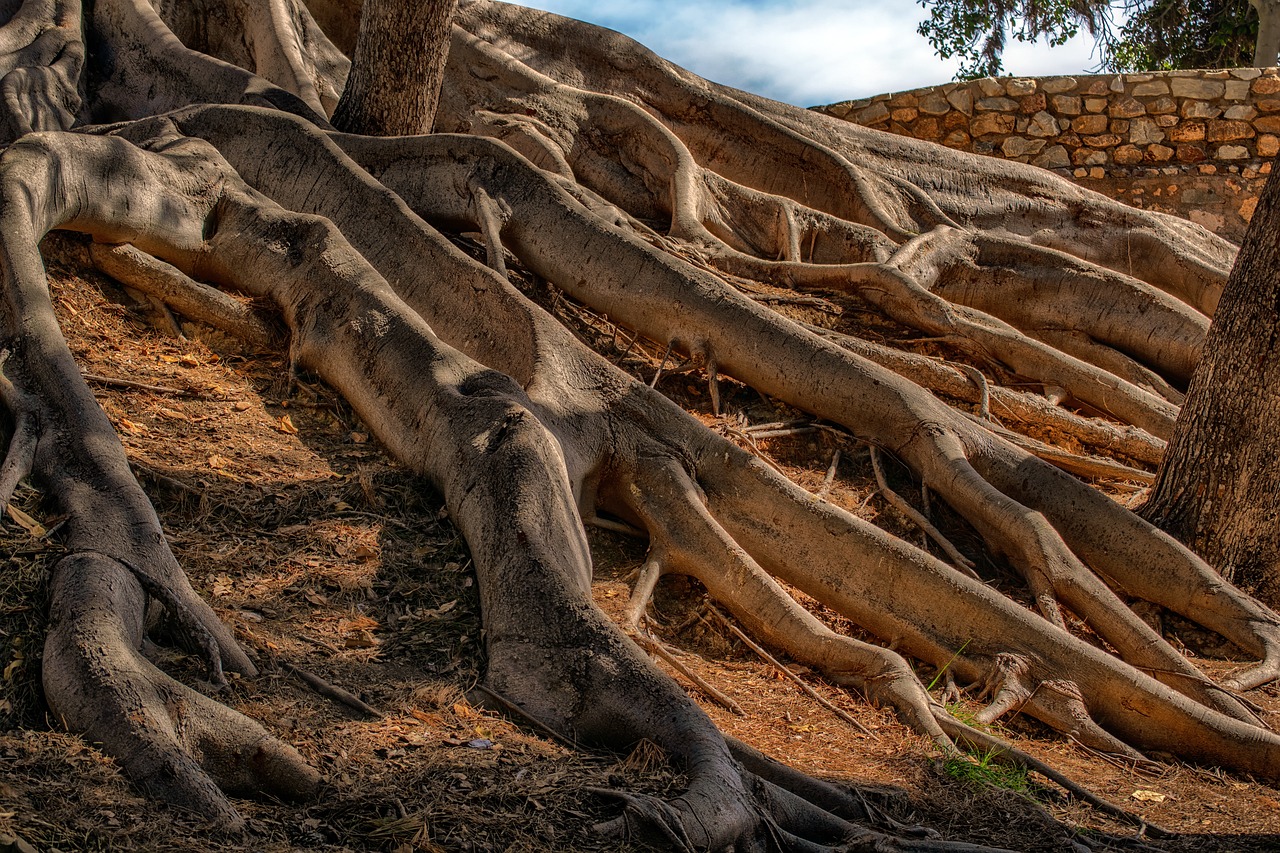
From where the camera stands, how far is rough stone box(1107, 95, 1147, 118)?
1101cm

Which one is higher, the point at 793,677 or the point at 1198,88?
the point at 1198,88

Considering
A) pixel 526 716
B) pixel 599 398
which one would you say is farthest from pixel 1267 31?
pixel 526 716

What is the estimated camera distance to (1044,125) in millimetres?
11102

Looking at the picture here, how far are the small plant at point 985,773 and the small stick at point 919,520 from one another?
1163 mm

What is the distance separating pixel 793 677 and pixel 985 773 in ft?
2.34

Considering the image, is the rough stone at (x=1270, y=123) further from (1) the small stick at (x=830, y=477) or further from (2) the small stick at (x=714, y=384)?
(2) the small stick at (x=714, y=384)

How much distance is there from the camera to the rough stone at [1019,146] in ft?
36.6

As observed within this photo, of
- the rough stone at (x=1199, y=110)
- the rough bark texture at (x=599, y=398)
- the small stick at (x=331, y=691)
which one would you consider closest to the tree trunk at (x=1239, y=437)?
the rough bark texture at (x=599, y=398)

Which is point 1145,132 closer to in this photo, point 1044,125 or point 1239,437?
point 1044,125

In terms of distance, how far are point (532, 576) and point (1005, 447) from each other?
2594mm

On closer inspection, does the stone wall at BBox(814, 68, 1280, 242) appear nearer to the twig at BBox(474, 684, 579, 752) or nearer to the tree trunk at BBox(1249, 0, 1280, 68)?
the tree trunk at BBox(1249, 0, 1280, 68)

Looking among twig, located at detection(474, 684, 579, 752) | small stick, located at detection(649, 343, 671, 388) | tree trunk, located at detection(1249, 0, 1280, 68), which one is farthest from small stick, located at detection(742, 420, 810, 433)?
tree trunk, located at detection(1249, 0, 1280, 68)

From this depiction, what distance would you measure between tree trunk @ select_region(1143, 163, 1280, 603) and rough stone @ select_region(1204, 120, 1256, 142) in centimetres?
652

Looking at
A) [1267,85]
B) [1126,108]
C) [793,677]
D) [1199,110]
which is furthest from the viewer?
[1126,108]
